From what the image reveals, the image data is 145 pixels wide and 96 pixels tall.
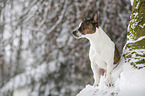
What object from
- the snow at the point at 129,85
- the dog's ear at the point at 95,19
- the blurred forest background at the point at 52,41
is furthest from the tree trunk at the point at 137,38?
the blurred forest background at the point at 52,41

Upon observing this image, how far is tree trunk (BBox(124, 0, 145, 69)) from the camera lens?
1.39m

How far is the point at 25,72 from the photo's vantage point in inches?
201

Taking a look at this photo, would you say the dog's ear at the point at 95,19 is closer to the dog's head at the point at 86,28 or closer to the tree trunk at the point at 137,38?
the dog's head at the point at 86,28

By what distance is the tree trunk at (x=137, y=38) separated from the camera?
1.39m

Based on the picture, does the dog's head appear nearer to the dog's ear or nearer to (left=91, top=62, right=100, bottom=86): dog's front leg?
the dog's ear

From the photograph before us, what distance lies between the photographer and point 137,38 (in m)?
1.49

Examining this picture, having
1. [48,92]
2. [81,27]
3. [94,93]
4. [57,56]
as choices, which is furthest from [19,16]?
[94,93]

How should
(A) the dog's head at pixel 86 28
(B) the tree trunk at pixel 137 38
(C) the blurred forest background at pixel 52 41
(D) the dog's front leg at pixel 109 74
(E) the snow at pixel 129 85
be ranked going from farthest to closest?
1. (C) the blurred forest background at pixel 52 41
2. (A) the dog's head at pixel 86 28
3. (D) the dog's front leg at pixel 109 74
4. (B) the tree trunk at pixel 137 38
5. (E) the snow at pixel 129 85

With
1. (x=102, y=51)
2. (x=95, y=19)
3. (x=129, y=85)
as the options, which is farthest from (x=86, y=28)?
(x=129, y=85)

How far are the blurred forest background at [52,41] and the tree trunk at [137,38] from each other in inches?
121

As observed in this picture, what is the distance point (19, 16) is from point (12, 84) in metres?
1.74

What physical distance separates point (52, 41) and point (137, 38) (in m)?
3.63

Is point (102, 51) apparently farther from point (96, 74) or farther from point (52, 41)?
point (52, 41)

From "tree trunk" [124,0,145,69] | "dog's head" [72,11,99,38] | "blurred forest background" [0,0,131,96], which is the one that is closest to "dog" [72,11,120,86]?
"dog's head" [72,11,99,38]
